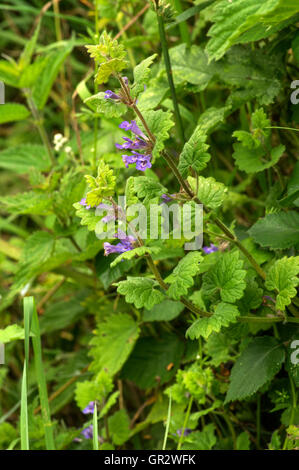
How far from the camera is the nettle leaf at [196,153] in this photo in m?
0.92

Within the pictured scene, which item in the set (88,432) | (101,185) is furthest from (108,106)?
(88,432)

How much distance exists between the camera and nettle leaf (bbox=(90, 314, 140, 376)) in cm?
139

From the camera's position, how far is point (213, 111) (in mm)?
1286

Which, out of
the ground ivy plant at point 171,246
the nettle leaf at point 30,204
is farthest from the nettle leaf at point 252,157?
the nettle leaf at point 30,204

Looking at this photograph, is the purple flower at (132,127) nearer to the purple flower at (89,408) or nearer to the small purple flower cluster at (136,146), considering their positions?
the small purple flower cluster at (136,146)

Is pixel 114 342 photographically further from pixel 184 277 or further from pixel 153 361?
pixel 184 277

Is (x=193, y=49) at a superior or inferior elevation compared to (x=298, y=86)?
superior

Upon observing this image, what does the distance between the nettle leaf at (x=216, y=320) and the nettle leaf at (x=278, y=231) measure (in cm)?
17

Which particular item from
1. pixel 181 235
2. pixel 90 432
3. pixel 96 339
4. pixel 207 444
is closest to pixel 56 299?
pixel 96 339

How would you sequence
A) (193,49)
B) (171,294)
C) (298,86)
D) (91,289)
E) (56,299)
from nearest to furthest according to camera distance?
1. (171,294)
2. (298,86)
3. (193,49)
4. (91,289)
5. (56,299)

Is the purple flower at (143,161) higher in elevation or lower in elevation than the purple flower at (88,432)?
higher

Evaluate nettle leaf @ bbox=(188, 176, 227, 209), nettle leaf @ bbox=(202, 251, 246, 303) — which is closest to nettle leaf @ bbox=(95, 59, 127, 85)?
nettle leaf @ bbox=(188, 176, 227, 209)
